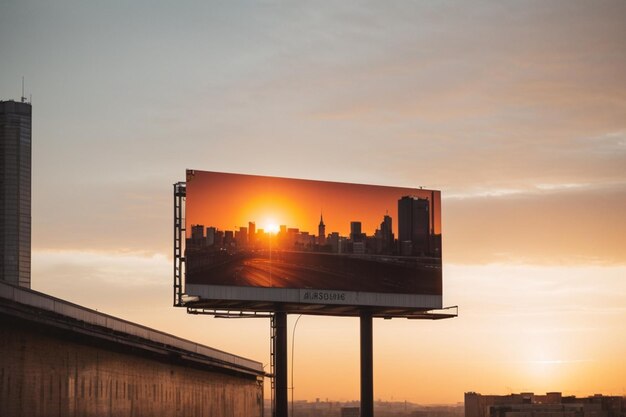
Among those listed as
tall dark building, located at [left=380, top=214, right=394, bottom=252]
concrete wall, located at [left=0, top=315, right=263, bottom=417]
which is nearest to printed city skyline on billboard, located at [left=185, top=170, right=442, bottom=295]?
tall dark building, located at [left=380, top=214, right=394, bottom=252]

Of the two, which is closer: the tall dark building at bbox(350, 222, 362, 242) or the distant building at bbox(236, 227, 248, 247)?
the distant building at bbox(236, 227, 248, 247)

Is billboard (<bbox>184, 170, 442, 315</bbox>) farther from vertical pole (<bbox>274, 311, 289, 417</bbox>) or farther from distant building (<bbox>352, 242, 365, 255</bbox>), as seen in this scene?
vertical pole (<bbox>274, 311, 289, 417</bbox>)

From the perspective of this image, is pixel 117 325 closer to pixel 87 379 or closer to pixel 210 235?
pixel 87 379

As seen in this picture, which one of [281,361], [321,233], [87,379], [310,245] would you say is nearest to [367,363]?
[281,361]

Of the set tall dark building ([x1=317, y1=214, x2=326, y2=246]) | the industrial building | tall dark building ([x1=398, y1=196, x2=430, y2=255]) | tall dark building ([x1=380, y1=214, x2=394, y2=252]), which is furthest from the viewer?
tall dark building ([x1=398, y1=196, x2=430, y2=255])

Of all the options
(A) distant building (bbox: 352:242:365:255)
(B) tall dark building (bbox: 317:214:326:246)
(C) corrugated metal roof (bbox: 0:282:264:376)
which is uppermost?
(B) tall dark building (bbox: 317:214:326:246)

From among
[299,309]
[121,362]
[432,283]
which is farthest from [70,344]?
[432,283]

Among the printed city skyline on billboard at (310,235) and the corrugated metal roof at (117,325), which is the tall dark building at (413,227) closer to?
the printed city skyline on billboard at (310,235)
